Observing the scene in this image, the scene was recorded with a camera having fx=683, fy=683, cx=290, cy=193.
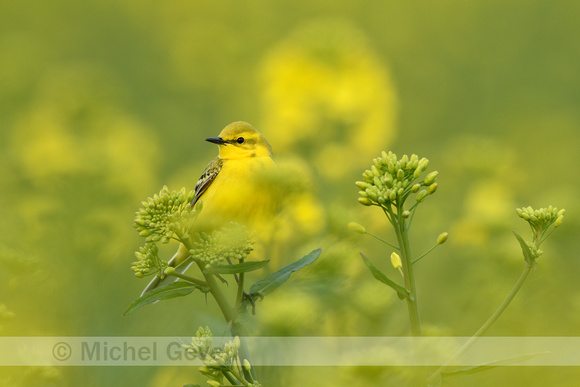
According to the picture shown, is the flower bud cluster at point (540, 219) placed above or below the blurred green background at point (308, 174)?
below

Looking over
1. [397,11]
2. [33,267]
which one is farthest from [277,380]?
[397,11]

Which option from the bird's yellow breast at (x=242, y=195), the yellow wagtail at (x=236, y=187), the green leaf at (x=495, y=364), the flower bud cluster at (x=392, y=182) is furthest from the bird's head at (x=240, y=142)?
the green leaf at (x=495, y=364)

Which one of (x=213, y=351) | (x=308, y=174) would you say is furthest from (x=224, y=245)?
(x=308, y=174)

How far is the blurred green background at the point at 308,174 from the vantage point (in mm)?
1584

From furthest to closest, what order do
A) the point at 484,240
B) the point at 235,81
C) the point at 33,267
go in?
1. the point at 235,81
2. the point at 484,240
3. the point at 33,267

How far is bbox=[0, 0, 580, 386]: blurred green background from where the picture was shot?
5.20ft

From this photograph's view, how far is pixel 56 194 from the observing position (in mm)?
2729

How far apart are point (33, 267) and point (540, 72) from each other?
5.92 meters

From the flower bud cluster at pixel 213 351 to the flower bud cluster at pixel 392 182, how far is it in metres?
0.28

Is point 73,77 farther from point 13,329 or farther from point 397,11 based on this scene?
point 397,11

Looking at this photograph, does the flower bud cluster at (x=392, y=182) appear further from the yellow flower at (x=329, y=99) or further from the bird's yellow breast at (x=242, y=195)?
the yellow flower at (x=329, y=99)

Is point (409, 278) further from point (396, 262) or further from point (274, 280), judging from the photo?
point (274, 280)

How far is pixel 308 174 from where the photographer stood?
1.66 metres

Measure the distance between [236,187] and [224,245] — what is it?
2.80 ft
